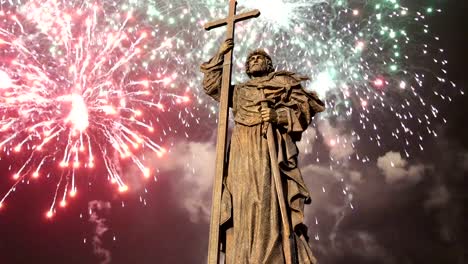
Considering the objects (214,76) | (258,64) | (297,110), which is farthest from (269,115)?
(258,64)

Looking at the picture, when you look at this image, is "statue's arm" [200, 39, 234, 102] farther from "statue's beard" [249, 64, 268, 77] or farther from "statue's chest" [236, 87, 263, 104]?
"statue's beard" [249, 64, 268, 77]

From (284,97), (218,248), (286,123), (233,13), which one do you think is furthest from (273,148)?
(233,13)

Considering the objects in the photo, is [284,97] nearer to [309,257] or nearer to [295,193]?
[295,193]

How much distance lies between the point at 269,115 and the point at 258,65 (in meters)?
1.39

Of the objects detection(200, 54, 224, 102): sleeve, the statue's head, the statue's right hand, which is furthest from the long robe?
the statue's head

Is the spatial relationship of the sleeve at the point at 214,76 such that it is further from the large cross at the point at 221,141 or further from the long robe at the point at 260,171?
the large cross at the point at 221,141

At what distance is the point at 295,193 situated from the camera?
748 centimetres

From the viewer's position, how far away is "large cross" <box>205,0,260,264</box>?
22.8ft

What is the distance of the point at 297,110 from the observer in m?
8.33

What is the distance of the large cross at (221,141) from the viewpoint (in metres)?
6.95

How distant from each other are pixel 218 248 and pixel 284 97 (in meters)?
2.81

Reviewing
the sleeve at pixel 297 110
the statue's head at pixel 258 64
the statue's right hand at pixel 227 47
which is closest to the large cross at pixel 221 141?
the statue's right hand at pixel 227 47

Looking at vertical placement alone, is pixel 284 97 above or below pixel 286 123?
above

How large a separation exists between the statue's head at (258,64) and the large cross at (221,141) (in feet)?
1.79
